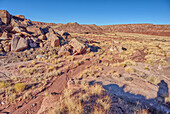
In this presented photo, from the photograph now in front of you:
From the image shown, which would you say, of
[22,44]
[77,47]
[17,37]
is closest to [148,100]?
[77,47]

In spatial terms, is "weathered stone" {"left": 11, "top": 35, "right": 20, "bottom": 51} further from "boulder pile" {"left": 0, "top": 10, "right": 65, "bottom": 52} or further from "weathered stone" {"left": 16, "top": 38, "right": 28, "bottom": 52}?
"weathered stone" {"left": 16, "top": 38, "right": 28, "bottom": 52}

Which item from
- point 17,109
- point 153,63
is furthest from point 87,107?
point 153,63

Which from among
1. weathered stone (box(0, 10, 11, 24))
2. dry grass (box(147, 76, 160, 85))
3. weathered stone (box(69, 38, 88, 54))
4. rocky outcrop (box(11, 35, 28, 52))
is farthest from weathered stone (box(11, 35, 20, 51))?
dry grass (box(147, 76, 160, 85))

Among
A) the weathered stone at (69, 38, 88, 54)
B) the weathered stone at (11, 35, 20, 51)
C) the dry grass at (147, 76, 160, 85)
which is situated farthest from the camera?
the weathered stone at (69, 38, 88, 54)

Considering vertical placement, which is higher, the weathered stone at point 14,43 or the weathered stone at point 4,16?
the weathered stone at point 4,16

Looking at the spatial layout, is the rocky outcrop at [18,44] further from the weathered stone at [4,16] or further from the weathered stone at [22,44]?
the weathered stone at [4,16]

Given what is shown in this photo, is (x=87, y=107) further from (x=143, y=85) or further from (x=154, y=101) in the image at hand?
(x=143, y=85)

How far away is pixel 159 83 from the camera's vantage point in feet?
15.1

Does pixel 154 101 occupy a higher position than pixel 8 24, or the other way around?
pixel 8 24

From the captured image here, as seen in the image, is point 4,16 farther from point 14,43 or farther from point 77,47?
point 77,47

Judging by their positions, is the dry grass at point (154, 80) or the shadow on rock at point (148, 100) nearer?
the shadow on rock at point (148, 100)

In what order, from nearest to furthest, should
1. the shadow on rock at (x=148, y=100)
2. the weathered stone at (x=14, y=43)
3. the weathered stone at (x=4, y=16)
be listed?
the shadow on rock at (x=148, y=100) < the weathered stone at (x=14, y=43) < the weathered stone at (x=4, y=16)

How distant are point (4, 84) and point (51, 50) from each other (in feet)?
23.9

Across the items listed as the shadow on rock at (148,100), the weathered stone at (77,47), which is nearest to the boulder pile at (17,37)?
the weathered stone at (77,47)
